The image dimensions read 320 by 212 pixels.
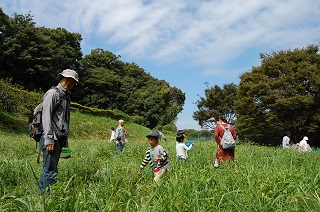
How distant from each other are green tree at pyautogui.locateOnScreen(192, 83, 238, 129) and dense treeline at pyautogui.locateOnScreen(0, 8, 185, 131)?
454 centimetres

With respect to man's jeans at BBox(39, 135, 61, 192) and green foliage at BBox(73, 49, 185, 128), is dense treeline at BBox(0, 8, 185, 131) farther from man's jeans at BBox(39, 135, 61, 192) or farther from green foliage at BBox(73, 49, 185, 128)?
man's jeans at BBox(39, 135, 61, 192)

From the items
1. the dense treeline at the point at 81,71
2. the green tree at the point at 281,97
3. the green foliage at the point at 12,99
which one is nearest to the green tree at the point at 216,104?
the dense treeline at the point at 81,71

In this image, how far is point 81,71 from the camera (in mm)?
39844

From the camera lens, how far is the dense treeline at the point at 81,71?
28062 mm

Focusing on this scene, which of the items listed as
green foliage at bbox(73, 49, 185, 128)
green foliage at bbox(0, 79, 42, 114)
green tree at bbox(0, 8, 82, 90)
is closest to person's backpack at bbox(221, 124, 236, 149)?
green foliage at bbox(0, 79, 42, 114)

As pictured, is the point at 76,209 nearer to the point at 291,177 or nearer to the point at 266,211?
→ the point at 266,211

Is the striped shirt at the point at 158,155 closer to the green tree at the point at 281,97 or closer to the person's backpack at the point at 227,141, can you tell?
the person's backpack at the point at 227,141

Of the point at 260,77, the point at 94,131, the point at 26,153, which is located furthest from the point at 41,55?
the point at 26,153

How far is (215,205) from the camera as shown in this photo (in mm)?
2668

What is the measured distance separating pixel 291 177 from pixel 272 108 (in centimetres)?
2194

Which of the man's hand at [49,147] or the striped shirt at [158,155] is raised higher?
the man's hand at [49,147]

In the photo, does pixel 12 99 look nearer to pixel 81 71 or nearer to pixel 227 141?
pixel 227 141

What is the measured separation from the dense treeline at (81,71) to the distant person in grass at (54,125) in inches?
1024

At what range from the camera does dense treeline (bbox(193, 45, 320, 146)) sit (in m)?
22.3
